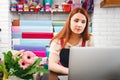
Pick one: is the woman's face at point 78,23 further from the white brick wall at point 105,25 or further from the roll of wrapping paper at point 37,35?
the roll of wrapping paper at point 37,35

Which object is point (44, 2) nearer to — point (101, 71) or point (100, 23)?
point (100, 23)

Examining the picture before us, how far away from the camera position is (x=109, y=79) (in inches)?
55.5

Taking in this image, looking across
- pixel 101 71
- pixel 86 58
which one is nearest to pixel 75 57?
pixel 86 58

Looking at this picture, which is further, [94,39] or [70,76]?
[94,39]

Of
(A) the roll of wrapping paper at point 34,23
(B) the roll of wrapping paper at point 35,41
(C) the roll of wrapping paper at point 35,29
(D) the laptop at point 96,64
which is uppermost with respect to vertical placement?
(A) the roll of wrapping paper at point 34,23

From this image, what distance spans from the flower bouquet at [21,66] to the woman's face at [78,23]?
1759mm

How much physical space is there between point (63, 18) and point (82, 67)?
232cm

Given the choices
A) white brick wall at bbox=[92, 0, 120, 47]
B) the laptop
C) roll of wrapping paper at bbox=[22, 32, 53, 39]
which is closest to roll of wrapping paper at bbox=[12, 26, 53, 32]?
roll of wrapping paper at bbox=[22, 32, 53, 39]

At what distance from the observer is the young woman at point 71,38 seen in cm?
298

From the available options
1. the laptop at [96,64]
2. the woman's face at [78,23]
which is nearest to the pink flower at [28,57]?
the laptop at [96,64]

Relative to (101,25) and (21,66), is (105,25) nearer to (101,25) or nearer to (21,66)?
(101,25)

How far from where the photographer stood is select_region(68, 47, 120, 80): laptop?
1.41 m

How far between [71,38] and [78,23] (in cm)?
24

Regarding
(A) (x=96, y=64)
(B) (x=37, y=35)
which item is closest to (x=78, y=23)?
(B) (x=37, y=35)
